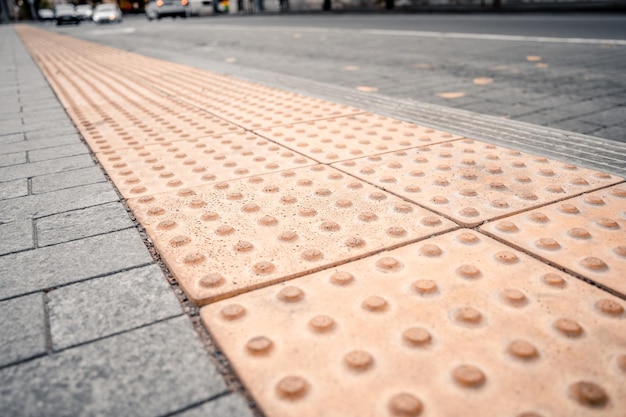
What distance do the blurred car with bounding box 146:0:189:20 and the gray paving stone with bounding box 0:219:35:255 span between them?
34.0 m

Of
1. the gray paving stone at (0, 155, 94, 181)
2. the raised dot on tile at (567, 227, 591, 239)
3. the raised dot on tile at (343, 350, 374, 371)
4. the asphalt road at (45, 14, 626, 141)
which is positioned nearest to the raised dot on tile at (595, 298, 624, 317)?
the raised dot on tile at (567, 227, 591, 239)

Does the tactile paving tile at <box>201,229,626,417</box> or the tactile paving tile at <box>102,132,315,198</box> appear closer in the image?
the tactile paving tile at <box>201,229,626,417</box>

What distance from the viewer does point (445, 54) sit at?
282 inches

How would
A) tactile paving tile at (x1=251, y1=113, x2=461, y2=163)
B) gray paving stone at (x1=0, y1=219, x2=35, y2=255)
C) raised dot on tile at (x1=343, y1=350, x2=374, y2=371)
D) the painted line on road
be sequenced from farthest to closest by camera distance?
the painted line on road < tactile paving tile at (x1=251, y1=113, x2=461, y2=163) < gray paving stone at (x1=0, y1=219, x2=35, y2=255) < raised dot on tile at (x1=343, y1=350, x2=374, y2=371)

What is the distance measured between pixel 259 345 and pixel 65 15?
4130cm

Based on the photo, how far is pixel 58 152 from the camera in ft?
10.0

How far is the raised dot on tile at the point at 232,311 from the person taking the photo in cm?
137

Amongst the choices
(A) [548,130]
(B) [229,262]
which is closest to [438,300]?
(B) [229,262]

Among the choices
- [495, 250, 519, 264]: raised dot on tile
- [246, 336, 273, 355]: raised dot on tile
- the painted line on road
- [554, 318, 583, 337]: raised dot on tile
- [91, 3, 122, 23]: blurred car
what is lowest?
[246, 336, 273, 355]: raised dot on tile

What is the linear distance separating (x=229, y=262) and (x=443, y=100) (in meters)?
3.18

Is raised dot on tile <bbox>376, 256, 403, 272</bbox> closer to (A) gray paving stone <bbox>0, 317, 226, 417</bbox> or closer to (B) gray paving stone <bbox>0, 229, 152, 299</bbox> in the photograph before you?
(A) gray paving stone <bbox>0, 317, 226, 417</bbox>

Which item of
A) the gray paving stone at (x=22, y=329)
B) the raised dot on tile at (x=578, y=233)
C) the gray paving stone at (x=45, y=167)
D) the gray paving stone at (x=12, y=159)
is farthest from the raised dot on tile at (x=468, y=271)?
the gray paving stone at (x=12, y=159)

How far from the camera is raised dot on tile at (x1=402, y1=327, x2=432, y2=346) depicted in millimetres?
1246

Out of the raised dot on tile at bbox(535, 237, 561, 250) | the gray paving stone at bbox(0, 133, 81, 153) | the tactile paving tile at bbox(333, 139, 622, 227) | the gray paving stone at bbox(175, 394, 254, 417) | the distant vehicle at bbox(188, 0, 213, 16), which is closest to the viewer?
the gray paving stone at bbox(175, 394, 254, 417)
